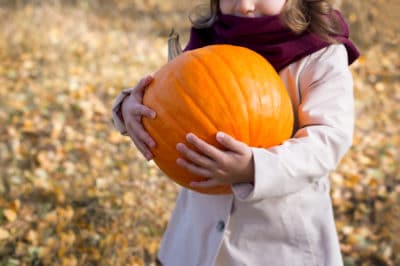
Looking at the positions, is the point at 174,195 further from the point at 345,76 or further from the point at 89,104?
the point at 345,76

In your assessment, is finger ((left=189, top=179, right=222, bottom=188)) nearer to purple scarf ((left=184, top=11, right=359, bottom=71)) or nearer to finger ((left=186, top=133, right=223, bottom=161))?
finger ((left=186, top=133, right=223, bottom=161))

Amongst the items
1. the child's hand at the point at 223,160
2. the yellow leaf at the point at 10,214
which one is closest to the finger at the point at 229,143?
the child's hand at the point at 223,160

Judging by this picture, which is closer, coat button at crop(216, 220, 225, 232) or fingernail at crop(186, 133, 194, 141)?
fingernail at crop(186, 133, 194, 141)

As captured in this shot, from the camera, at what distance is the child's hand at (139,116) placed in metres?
1.56

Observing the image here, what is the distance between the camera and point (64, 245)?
8.85 feet

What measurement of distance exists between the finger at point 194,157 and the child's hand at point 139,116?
0.14 m

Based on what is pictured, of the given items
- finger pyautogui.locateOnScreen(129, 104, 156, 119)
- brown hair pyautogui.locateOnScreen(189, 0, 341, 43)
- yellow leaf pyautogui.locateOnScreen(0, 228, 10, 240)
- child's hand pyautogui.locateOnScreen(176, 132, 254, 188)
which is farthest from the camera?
yellow leaf pyautogui.locateOnScreen(0, 228, 10, 240)

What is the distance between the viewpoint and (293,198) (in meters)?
1.67

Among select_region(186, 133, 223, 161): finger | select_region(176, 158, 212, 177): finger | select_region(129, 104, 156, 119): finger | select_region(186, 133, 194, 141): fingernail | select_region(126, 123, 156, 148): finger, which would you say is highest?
select_region(129, 104, 156, 119): finger

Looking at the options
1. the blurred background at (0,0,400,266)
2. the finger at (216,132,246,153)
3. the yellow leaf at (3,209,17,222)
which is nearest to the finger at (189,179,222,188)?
the finger at (216,132,246,153)

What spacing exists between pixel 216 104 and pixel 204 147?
139mm

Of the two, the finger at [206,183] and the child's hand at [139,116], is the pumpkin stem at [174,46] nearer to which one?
the child's hand at [139,116]

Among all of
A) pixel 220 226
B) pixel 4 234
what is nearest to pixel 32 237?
pixel 4 234

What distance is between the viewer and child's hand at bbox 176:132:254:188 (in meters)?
1.37
